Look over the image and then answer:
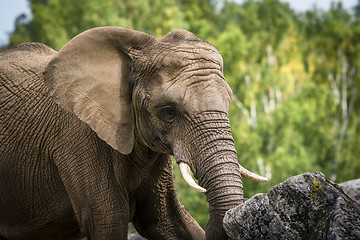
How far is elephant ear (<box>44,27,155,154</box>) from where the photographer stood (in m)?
5.62

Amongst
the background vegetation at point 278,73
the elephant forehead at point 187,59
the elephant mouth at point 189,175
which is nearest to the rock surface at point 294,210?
the elephant mouth at point 189,175

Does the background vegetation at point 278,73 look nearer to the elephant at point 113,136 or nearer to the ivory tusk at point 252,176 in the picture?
the elephant at point 113,136

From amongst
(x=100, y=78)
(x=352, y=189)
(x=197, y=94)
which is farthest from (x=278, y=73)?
(x=197, y=94)

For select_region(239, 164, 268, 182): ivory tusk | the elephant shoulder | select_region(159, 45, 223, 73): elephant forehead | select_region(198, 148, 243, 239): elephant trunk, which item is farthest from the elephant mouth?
the elephant shoulder

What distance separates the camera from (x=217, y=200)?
489 centimetres

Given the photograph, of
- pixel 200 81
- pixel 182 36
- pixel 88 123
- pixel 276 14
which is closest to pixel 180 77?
pixel 200 81

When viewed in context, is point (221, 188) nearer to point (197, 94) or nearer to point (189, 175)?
point (189, 175)

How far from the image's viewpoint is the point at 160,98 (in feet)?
17.4

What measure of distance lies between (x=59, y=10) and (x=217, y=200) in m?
27.8

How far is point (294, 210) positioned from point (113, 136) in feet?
6.29

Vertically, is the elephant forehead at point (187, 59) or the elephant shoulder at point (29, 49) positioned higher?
the elephant forehead at point (187, 59)

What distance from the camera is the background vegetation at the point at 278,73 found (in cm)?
2834

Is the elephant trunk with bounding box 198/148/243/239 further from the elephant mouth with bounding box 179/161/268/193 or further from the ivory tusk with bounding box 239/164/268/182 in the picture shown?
the ivory tusk with bounding box 239/164/268/182

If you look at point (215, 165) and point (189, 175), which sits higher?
point (215, 165)
